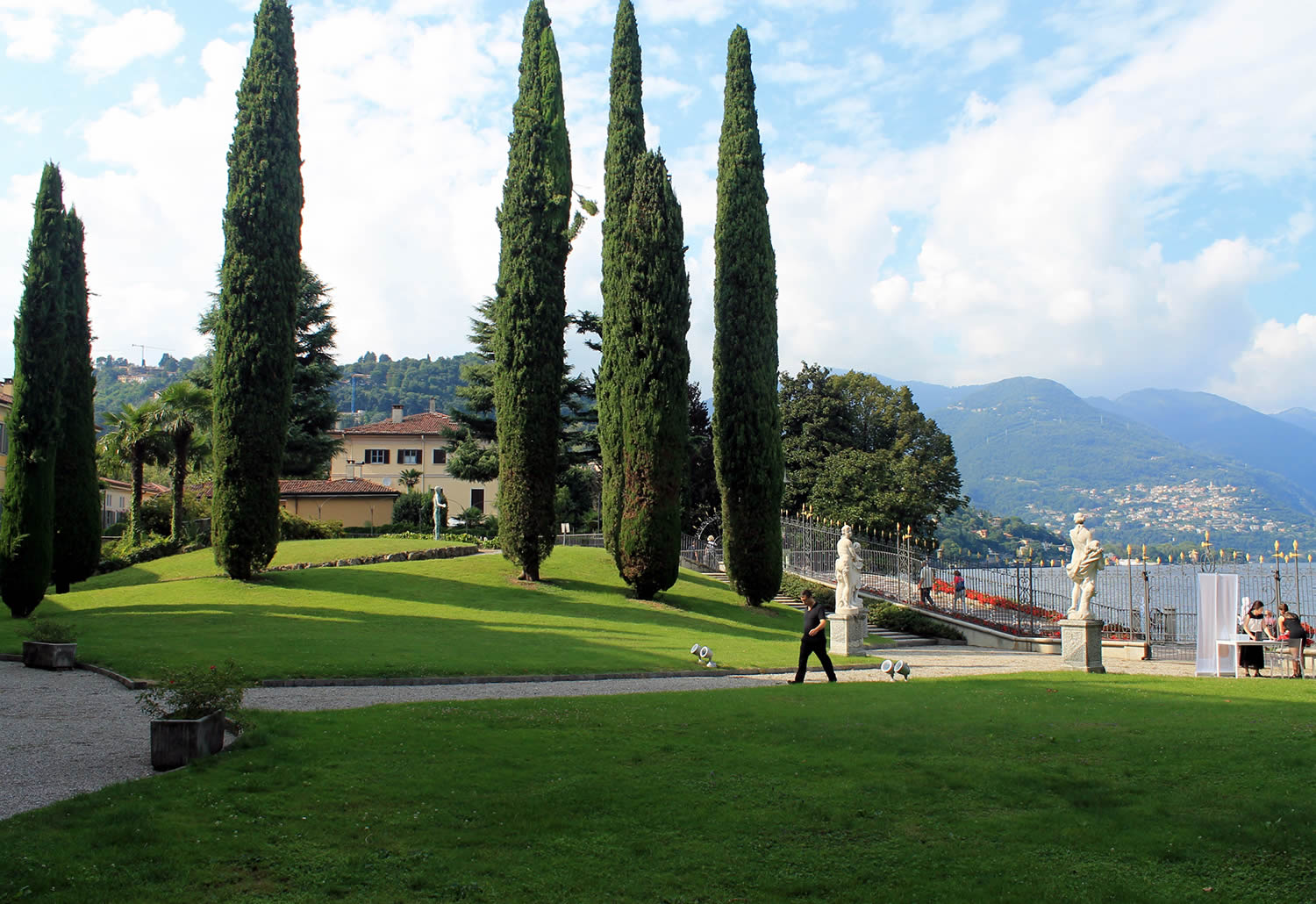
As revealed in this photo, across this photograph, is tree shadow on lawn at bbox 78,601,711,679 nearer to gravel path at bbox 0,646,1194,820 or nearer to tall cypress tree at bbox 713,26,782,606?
gravel path at bbox 0,646,1194,820

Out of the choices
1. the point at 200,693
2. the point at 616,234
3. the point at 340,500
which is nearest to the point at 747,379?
the point at 616,234

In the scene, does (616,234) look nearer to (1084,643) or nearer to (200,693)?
(1084,643)

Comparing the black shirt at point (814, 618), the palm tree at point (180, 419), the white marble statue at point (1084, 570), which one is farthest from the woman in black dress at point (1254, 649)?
the palm tree at point (180, 419)

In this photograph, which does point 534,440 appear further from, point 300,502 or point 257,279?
point 300,502

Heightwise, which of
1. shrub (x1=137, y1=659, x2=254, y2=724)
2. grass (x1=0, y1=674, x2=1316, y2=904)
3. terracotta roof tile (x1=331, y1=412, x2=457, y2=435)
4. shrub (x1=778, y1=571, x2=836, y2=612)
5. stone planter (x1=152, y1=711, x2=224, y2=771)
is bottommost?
shrub (x1=778, y1=571, x2=836, y2=612)

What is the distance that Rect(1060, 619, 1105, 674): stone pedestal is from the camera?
16.3 m

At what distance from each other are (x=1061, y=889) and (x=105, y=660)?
14.1m

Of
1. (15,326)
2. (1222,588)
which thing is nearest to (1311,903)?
(1222,588)

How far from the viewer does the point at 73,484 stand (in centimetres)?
2427

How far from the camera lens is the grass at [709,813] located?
5977mm

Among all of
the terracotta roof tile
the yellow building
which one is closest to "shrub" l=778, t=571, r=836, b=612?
the yellow building

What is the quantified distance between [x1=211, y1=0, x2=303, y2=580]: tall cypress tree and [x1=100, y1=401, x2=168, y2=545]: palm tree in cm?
1099

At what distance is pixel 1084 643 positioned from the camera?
53.6ft

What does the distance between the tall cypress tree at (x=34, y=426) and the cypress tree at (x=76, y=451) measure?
8.39 ft
